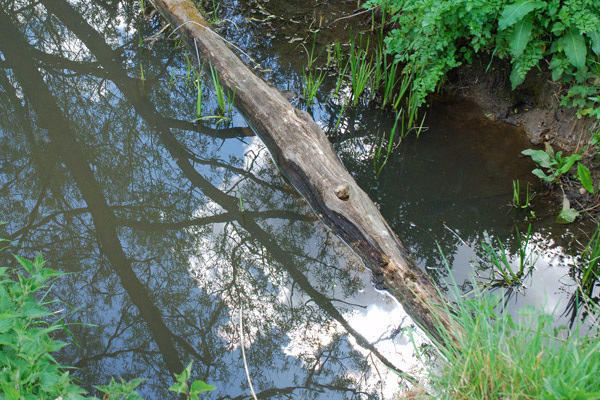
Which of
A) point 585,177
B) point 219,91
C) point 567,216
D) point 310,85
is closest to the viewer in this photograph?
point 585,177

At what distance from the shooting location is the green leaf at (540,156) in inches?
145

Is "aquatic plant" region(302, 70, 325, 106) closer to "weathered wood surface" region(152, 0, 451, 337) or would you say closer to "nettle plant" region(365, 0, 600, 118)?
"weathered wood surface" region(152, 0, 451, 337)

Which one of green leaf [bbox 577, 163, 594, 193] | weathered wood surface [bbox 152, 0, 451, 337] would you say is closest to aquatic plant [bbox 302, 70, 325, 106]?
weathered wood surface [bbox 152, 0, 451, 337]

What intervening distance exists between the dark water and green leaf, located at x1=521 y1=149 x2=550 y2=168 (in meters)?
0.15

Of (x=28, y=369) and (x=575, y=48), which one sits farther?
(x=575, y=48)

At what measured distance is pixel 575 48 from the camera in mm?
3537

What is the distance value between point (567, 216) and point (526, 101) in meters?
1.33

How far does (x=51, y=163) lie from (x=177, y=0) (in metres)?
2.30

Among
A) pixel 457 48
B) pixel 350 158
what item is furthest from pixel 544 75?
pixel 350 158

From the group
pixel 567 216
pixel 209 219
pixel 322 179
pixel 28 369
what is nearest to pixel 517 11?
pixel 567 216

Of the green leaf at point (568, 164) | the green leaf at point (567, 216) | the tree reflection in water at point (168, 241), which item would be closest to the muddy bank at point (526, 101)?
the green leaf at point (568, 164)

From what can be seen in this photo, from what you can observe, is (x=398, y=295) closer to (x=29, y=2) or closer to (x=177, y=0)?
(x=177, y=0)

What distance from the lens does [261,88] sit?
4020mm

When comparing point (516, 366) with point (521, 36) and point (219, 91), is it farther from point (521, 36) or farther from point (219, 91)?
point (219, 91)
